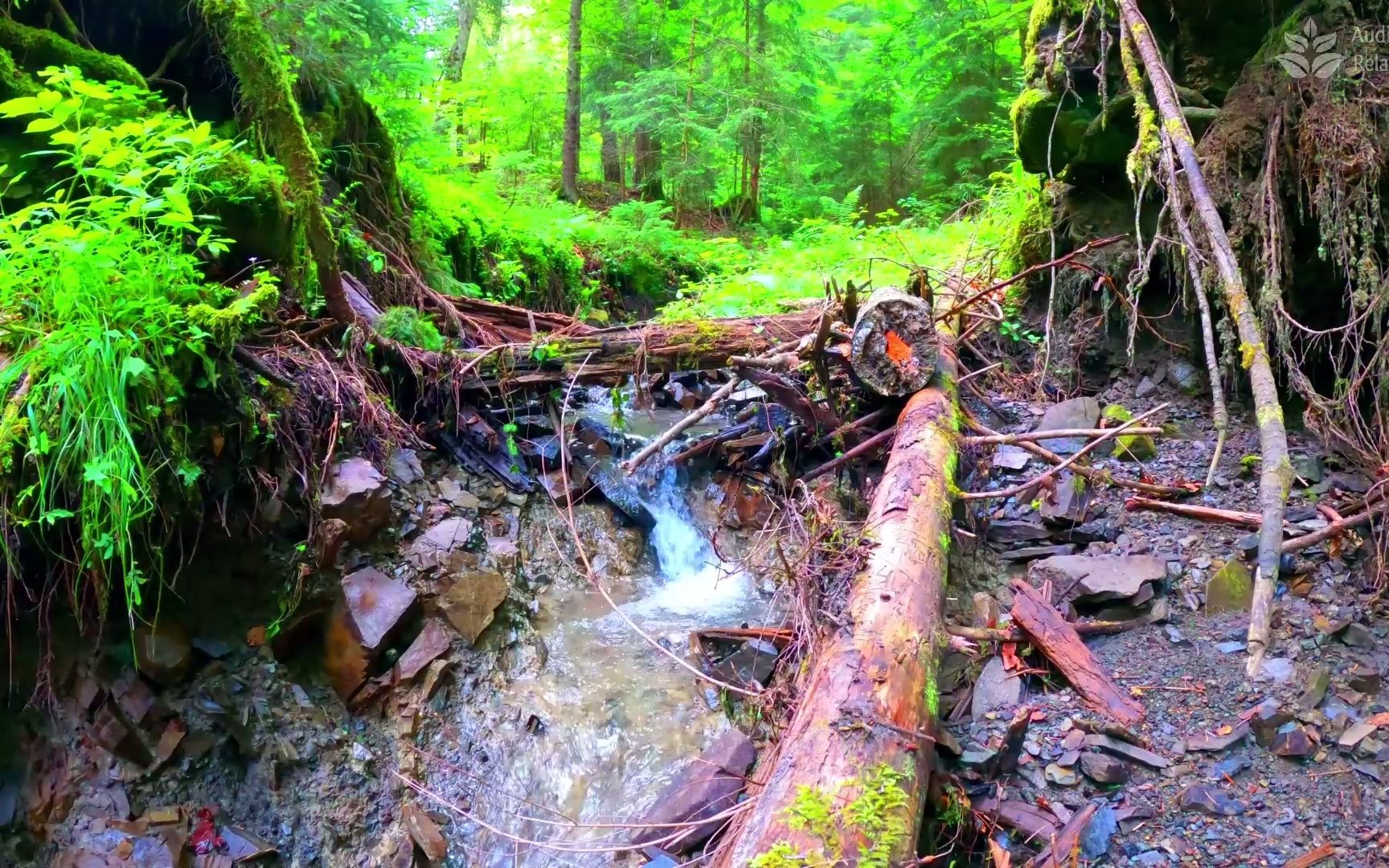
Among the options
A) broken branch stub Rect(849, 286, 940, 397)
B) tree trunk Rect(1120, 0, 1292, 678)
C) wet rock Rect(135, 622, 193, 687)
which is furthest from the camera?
broken branch stub Rect(849, 286, 940, 397)

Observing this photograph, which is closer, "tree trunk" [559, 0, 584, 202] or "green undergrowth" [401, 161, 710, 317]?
"green undergrowth" [401, 161, 710, 317]

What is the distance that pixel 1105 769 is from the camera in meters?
2.69

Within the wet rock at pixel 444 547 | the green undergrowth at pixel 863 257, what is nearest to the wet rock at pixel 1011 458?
the green undergrowth at pixel 863 257

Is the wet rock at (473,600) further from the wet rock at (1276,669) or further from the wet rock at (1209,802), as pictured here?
the wet rock at (1276,669)

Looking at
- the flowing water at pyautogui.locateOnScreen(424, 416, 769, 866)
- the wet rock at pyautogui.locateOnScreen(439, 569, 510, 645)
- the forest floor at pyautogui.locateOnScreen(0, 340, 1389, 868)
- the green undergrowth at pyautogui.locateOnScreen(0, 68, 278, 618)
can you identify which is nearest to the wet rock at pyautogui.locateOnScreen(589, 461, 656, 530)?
the flowing water at pyautogui.locateOnScreen(424, 416, 769, 866)

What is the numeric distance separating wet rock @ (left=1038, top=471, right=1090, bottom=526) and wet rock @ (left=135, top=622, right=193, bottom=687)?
4.79m

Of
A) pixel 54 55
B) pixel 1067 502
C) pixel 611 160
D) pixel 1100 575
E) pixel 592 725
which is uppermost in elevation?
pixel 611 160

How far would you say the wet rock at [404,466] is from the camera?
4612 millimetres

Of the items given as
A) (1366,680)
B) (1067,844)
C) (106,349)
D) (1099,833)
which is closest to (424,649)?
(106,349)

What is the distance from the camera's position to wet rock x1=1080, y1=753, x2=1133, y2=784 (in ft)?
8.79

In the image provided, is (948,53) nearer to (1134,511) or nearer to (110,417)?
(1134,511)

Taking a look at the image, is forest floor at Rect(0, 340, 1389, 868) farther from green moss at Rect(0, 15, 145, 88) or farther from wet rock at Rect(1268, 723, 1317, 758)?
green moss at Rect(0, 15, 145, 88)

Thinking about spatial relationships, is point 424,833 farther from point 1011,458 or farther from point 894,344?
point 1011,458

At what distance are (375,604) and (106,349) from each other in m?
1.81
